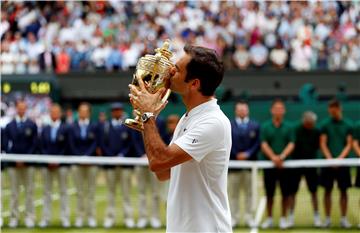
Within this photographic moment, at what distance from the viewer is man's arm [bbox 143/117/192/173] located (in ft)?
14.7

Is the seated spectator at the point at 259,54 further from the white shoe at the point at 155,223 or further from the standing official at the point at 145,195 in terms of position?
the white shoe at the point at 155,223

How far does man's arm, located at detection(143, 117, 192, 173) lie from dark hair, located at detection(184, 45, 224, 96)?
353 mm

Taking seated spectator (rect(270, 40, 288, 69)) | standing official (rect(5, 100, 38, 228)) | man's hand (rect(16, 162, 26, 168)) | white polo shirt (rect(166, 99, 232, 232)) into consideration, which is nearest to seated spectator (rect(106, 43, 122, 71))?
seated spectator (rect(270, 40, 288, 69))

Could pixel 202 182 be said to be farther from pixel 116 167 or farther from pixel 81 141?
pixel 81 141

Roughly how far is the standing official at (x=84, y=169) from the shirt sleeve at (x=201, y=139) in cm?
878

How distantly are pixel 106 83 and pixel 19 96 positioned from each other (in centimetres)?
272

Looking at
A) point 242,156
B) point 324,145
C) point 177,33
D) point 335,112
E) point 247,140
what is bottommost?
point 242,156

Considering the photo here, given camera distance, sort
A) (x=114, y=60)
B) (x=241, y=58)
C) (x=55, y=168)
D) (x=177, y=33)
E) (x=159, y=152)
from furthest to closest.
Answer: (x=177, y=33) < (x=114, y=60) < (x=241, y=58) < (x=55, y=168) < (x=159, y=152)

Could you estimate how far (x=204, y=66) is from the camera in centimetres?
457

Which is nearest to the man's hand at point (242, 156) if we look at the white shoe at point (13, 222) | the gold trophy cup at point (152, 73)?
the white shoe at point (13, 222)

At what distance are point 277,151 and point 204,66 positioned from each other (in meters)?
8.65

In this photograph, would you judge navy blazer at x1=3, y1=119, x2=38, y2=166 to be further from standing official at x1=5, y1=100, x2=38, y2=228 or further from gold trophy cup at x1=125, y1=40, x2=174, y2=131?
gold trophy cup at x1=125, y1=40, x2=174, y2=131

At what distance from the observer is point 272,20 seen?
23312mm

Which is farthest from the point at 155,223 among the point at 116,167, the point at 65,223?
the point at 65,223
